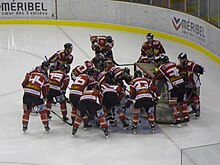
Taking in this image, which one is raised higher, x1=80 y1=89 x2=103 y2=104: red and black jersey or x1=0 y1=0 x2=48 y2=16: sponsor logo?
x1=0 y1=0 x2=48 y2=16: sponsor logo

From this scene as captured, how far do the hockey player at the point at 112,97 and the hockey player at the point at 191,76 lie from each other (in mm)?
967

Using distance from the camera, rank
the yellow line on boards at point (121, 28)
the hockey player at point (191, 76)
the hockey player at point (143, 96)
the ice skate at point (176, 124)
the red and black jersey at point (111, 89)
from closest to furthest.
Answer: the hockey player at point (143, 96), the red and black jersey at point (111, 89), the ice skate at point (176, 124), the hockey player at point (191, 76), the yellow line on boards at point (121, 28)

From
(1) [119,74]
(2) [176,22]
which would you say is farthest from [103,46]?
(2) [176,22]

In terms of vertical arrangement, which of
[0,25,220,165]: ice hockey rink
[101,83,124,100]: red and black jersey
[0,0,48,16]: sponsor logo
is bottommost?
[0,25,220,165]: ice hockey rink

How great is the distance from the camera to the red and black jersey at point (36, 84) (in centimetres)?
765

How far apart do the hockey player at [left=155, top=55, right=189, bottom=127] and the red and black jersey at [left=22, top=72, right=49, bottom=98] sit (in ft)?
5.15

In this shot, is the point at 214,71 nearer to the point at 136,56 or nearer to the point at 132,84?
the point at 136,56

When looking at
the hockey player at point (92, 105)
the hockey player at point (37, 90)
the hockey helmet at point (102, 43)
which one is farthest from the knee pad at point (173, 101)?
the hockey helmet at point (102, 43)

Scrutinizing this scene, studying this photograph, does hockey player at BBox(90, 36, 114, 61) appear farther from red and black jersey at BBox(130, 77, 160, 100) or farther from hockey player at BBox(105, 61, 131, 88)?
red and black jersey at BBox(130, 77, 160, 100)

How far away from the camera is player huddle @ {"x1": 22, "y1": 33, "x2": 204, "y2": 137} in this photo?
760 cm

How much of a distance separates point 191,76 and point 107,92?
52.5 inches

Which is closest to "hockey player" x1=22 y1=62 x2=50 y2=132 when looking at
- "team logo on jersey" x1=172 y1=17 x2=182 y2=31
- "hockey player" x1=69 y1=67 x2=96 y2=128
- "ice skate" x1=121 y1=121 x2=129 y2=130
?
"hockey player" x1=69 y1=67 x2=96 y2=128

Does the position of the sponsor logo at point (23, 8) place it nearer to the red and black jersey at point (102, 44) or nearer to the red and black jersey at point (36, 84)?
the red and black jersey at point (102, 44)

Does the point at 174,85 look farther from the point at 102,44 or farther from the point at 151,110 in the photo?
the point at 102,44
